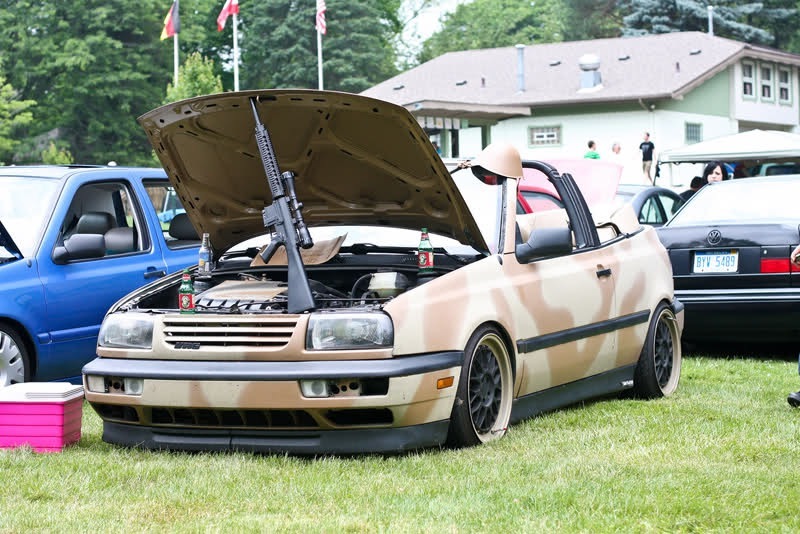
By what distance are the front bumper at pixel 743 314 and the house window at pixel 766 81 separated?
4107 centimetres

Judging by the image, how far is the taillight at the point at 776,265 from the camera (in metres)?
9.70

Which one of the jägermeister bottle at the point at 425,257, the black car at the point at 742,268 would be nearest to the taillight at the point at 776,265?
the black car at the point at 742,268

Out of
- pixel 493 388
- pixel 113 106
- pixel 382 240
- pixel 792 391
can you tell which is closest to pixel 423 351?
pixel 493 388

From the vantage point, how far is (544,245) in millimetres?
6828

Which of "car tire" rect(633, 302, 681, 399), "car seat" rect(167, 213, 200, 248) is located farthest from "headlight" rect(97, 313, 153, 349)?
"car tire" rect(633, 302, 681, 399)

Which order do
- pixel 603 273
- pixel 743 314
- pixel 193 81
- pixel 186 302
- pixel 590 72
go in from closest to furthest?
pixel 186 302
pixel 603 273
pixel 743 314
pixel 590 72
pixel 193 81

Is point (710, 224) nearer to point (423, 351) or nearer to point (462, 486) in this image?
point (423, 351)

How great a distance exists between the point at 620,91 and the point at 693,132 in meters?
3.34

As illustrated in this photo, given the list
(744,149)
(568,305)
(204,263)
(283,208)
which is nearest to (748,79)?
(744,149)

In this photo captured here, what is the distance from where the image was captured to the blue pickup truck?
785 centimetres

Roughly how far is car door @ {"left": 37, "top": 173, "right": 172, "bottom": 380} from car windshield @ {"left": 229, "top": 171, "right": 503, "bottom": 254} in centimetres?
123

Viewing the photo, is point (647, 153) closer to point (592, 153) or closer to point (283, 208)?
point (592, 153)

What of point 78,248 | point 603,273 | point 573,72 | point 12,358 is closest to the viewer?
point 603,273

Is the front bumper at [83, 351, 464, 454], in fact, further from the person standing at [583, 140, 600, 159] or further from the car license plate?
the person standing at [583, 140, 600, 159]
